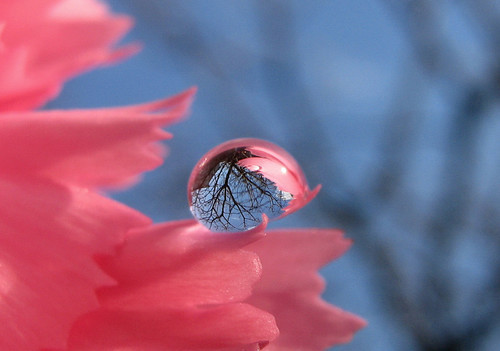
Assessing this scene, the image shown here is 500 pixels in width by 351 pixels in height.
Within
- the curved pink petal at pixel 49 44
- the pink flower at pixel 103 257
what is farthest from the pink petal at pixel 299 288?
the curved pink petal at pixel 49 44

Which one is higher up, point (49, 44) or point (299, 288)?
point (49, 44)

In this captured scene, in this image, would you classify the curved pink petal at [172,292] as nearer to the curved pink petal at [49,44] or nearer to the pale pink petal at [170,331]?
the pale pink petal at [170,331]

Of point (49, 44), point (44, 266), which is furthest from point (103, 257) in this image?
point (49, 44)

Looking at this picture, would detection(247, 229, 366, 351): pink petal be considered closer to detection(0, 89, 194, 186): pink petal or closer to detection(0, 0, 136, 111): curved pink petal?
detection(0, 89, 194, 186): pink petal

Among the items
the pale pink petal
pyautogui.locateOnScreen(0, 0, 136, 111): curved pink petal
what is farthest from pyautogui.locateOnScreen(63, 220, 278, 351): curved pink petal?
pyautogui.locateOnScreen(0, 0, 136, 111): curved pink petal

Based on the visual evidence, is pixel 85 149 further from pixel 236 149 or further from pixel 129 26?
pixel 129 26

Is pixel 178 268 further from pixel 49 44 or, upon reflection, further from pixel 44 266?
pixel 49 44
